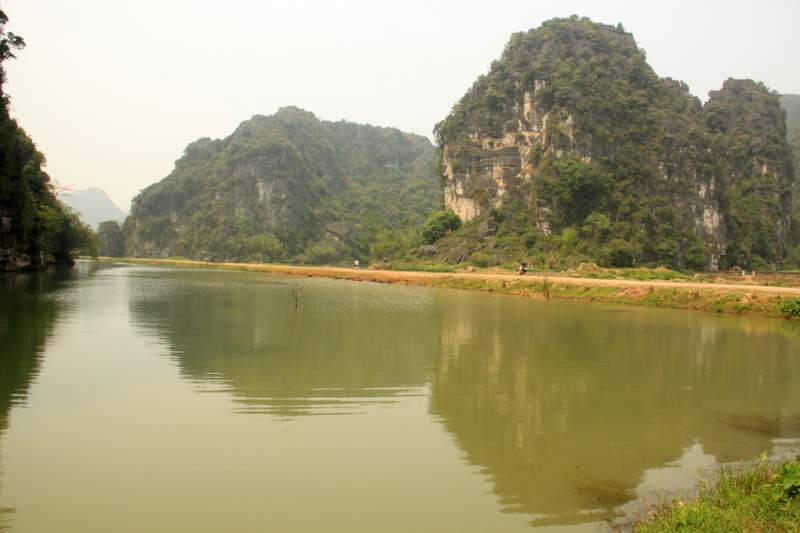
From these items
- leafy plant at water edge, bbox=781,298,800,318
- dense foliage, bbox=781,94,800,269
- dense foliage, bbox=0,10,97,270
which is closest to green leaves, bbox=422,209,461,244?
dense foliage, bbox=0,10,97,270

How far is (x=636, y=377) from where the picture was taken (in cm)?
933

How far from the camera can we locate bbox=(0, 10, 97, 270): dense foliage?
27.1 m

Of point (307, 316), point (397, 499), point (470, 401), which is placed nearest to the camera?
point (397, 499)

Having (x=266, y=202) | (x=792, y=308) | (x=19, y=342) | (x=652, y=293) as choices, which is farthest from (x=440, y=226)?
(x=266, y=202)

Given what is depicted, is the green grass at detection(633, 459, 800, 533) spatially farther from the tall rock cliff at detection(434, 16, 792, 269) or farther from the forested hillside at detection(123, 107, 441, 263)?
the forested hillside at detection(123, 107, 441, 263)

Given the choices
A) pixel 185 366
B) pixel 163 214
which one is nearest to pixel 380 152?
pixel 163 214

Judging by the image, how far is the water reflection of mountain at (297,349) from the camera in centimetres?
788

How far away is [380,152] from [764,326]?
152 m

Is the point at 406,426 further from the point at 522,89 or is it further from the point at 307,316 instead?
the point at 522,89

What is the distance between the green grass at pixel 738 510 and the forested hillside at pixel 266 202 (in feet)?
287

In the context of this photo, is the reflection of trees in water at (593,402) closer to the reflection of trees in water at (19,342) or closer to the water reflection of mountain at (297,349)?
the water reflection of mountain at (297,349)

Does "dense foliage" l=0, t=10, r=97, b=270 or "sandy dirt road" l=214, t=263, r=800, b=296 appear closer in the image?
"sandy dirt road" l=214, t=263, r=800, b=296

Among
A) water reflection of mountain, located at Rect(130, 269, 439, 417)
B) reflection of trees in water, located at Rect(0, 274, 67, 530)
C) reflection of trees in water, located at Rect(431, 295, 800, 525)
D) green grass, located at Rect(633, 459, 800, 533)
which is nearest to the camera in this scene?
green grass, located at Rect(633, 459, 800, 533)

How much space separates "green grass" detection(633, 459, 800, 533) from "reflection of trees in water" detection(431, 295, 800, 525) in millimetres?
515
